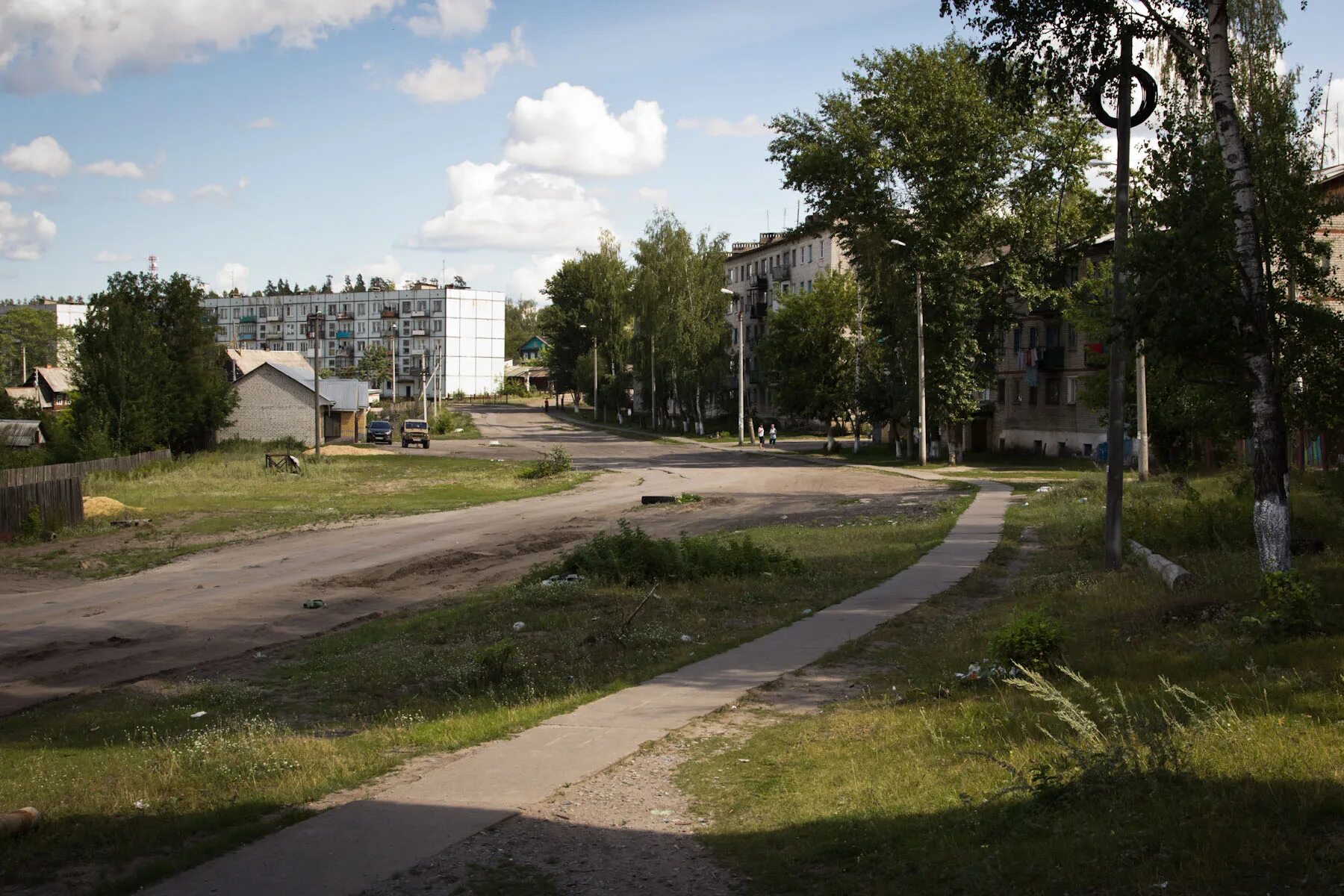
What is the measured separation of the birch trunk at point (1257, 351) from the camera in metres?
11.5

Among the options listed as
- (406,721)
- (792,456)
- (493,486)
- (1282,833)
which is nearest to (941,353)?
(792,456)

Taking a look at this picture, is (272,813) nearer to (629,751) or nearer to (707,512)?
(629,751)

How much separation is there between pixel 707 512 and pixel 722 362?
52.0 meters

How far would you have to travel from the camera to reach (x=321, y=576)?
22.2 metres

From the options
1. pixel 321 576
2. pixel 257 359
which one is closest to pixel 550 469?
pixel 321 576

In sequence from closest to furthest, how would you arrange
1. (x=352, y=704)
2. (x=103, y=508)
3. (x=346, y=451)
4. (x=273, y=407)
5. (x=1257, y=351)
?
(x=352, y=704), (x=1257, y=351), (x=103, y=508), (x=346, y=451), (x=273, y=407)

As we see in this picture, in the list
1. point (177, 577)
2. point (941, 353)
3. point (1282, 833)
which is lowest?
point (177, 577)

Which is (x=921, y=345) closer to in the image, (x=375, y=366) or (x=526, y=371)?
(x=375, y=366)

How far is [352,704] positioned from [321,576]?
11.4 meters

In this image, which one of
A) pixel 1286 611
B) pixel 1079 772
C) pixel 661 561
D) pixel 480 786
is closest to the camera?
pixel 1079 772

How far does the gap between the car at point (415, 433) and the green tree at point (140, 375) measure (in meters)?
16.0

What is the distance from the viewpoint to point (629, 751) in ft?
28.1

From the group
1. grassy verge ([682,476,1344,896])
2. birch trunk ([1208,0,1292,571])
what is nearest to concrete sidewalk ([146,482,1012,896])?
grassy verge ([682,476,1344,896])

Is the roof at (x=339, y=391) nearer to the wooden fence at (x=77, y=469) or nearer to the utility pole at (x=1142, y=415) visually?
the wooden fence at (x=77, y=469)
